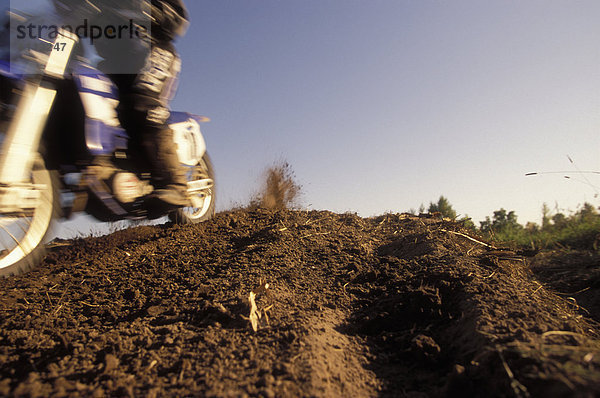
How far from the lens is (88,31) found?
8.84ft

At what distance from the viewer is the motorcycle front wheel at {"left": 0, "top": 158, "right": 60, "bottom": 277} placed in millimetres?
2494

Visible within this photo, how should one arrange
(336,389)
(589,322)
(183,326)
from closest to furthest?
(336,389)
(183,326)
(589,322)

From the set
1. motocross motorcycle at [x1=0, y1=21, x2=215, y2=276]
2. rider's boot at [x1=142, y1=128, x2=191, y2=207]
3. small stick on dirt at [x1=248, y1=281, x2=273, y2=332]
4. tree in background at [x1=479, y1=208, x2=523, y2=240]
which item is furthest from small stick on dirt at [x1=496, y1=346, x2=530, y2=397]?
tree in background at [x1=479, y1=208, x2=523, y2=240]

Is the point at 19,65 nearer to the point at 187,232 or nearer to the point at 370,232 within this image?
the point at 187,232

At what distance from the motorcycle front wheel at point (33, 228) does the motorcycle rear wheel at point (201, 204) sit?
5.10ft

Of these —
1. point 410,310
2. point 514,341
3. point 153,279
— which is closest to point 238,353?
point 410,310

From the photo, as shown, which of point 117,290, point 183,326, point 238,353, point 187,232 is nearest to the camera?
point 238,353

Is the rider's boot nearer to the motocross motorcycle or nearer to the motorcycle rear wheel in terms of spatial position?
the motocross motorcycle

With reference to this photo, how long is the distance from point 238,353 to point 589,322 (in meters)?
2.25

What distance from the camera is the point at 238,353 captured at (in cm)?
146

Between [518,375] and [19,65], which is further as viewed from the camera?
[19,65]

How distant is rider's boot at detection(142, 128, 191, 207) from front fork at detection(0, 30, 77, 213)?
0.81 meters

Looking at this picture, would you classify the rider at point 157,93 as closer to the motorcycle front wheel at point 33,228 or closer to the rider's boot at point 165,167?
the rider's boot at point 165,167

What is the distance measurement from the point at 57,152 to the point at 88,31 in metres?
1.00
